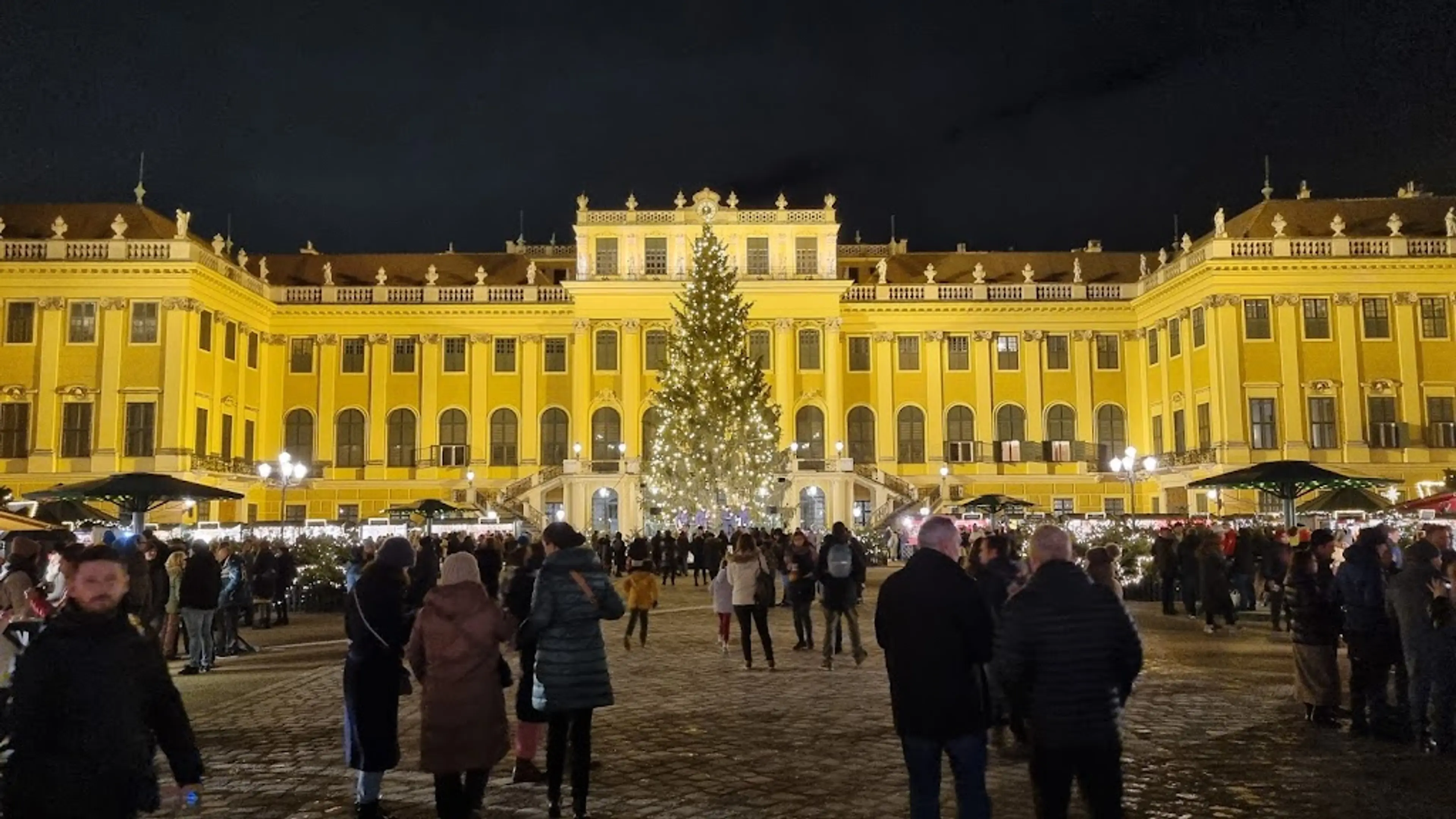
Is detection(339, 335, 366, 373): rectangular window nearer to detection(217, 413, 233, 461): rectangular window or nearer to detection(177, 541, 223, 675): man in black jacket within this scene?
detection(217, 413, 233, 461): rectangular window

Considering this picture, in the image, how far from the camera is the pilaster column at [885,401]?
4950 cm

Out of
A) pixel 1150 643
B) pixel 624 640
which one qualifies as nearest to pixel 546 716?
pixel 624 640

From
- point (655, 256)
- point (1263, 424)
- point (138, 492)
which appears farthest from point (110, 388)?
point (1263, 424)

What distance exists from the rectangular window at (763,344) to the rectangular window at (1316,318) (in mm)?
19997

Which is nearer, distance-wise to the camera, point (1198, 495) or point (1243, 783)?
Answer: point (1243, 783)

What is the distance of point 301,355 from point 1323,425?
40136mm

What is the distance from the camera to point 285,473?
106 feet

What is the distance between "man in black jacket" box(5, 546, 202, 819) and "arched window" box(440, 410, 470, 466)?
4580 cm

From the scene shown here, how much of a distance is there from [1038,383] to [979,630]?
46.2 m

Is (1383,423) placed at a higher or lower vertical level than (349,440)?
lower

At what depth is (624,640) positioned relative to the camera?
15.5 meters

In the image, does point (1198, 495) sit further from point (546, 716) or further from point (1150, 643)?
point (546, 716)

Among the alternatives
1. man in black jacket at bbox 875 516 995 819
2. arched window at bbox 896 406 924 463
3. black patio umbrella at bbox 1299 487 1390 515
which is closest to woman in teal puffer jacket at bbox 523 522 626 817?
man in black jacket at bbox 875 516 995 819

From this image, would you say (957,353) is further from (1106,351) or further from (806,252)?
(806,252)
